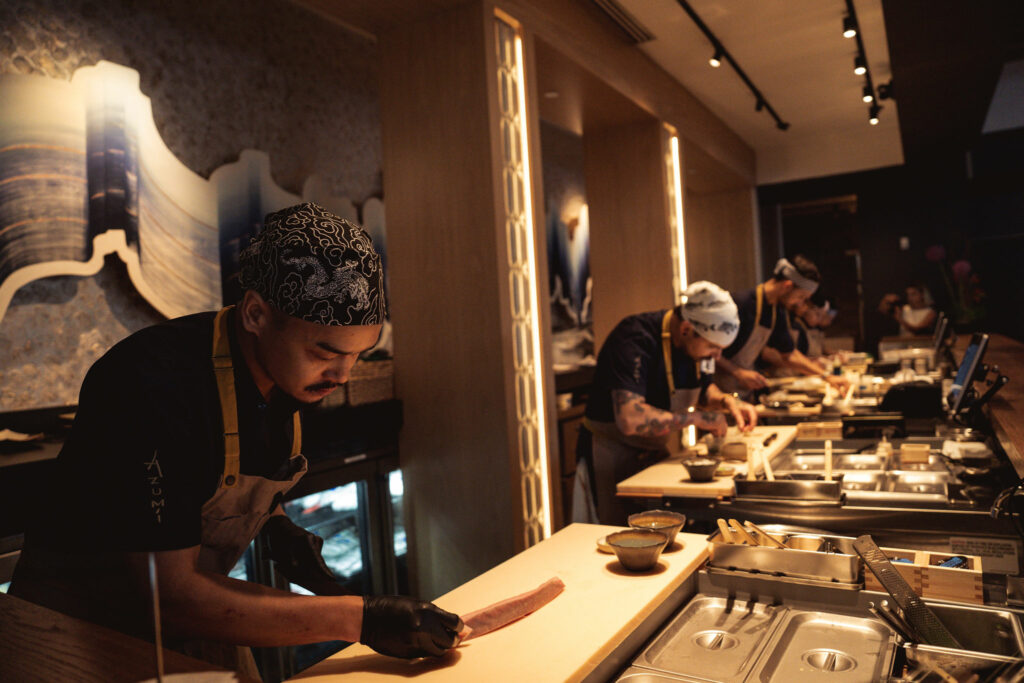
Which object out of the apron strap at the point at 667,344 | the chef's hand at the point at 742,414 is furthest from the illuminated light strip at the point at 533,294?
the chef's hand at the point at 742,414

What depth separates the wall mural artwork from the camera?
300 cm

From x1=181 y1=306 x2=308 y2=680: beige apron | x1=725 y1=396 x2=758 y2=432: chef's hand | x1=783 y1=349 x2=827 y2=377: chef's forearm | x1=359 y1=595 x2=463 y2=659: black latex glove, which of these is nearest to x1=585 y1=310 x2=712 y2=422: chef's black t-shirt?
x1=725 y1=396 x2=758 y2=432: chef's hand

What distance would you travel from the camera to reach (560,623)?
1542mm

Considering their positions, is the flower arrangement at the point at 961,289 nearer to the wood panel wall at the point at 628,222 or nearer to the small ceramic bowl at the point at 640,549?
the wood panel wall at the point at 628,222

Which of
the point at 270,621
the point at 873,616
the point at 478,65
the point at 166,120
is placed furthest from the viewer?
the point at 166,120

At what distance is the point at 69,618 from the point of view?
137 centimetres

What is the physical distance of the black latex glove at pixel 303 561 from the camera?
5.74 feet

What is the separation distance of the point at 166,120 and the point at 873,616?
3.63 m

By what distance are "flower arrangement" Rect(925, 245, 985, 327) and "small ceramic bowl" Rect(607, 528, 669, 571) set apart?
773cm

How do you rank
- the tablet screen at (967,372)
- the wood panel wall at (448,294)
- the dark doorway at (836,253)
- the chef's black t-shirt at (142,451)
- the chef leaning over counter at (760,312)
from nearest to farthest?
the chef's black t-shirt at (142,451)
the tablet screen at (967,372)
the wood panel wall at (448,294)
the chef leaning over counter at (760,312)
the dark doorway at (836,253)

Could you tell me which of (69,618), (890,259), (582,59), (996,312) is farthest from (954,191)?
(69,618)

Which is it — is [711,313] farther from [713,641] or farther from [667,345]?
Answer: [713,641]

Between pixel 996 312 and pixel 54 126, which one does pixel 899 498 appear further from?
pixel 996 312

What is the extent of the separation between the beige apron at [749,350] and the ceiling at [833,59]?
178cm
